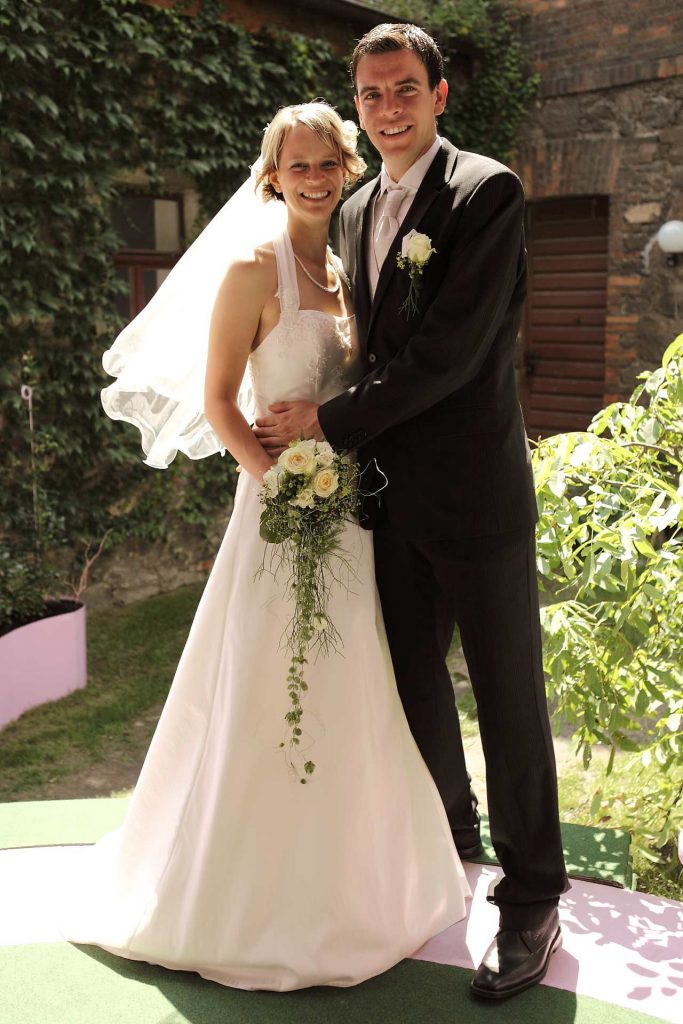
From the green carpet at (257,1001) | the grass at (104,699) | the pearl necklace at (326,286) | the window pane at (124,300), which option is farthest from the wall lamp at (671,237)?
the green carpet at (257,1001)

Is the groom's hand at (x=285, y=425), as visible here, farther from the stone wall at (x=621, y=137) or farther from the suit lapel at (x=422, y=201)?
the stone wall at (x=621, y=137)

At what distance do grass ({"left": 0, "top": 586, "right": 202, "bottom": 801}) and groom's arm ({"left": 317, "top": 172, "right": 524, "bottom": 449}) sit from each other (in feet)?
9.16

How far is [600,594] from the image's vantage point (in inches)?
226

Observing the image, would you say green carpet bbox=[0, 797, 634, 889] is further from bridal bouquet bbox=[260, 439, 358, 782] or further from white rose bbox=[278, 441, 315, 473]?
white rose bbox=[278, 441, 315, 473]

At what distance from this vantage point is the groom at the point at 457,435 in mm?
2314

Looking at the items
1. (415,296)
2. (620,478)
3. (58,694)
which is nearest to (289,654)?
(415,296)

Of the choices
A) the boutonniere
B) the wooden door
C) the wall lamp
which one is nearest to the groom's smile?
the boutonniere

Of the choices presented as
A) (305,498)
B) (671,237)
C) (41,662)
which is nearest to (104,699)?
(41,662)

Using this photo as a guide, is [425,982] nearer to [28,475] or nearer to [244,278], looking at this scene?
[244,278]

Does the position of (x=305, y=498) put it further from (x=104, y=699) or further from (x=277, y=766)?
(x=104, y=699)

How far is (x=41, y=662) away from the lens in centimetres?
512

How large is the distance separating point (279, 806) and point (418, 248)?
53.3 inches

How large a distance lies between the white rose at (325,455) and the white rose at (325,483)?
0.02 m

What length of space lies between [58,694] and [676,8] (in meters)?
6.25
